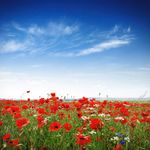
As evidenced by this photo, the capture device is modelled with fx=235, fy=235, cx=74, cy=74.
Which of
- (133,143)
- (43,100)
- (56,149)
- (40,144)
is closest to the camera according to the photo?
(56,149)

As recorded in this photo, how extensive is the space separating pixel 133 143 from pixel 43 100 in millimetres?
3209

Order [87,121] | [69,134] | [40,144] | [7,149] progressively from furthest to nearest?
[87,121] < [69,134] < [40,144] < [7,149]

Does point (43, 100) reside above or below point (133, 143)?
above

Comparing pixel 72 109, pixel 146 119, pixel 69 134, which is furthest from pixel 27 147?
pixel 72 109

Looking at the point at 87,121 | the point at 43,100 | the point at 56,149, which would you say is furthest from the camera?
the point at 43,100

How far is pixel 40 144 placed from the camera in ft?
15.0

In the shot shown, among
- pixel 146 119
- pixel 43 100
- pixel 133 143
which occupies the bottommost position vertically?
pixel 133 143

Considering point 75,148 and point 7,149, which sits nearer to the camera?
point 7,149

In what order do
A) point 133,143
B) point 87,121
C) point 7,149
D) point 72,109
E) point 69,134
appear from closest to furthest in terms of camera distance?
point 7,149 < point 133,143 < point 69,134 < point 87,121 < point 72,109

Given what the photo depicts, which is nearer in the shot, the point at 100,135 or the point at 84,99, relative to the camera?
the point at 100,135

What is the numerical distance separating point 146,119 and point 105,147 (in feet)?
5.08

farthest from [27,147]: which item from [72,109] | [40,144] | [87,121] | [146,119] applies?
[72,109]

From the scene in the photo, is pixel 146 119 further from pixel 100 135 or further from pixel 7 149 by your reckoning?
pixel 7 149

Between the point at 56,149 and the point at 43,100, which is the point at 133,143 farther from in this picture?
the point at 43,100
